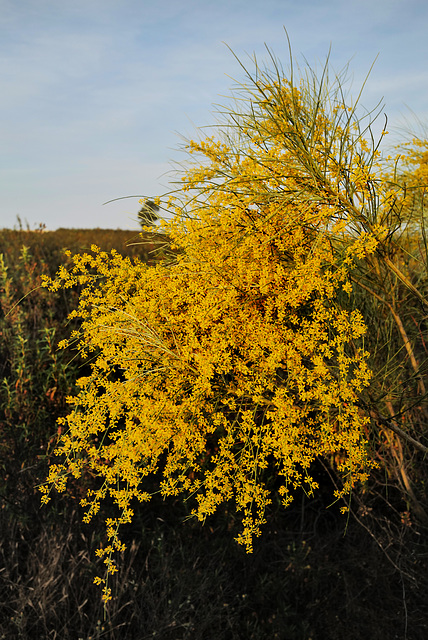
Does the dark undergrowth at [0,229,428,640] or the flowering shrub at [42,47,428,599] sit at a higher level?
the flowering shrub at [42,47,428,599]

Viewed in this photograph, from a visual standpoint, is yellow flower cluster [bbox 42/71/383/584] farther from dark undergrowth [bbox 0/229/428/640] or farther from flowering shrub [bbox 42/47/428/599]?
dark undergrowth [bbox 0/229/428/640]

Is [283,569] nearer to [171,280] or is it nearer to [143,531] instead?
[143,531]

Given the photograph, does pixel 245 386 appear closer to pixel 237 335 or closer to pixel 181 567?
pixel 237 335

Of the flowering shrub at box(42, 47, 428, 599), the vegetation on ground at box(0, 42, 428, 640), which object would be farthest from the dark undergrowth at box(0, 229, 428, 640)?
the flowering shrub at box(42, 47, 428, 599)

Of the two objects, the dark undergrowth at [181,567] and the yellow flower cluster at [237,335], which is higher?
the yellow flower cluster at [237,335]

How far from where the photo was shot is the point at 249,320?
5.67 ft

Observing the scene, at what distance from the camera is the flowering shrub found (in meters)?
1.67

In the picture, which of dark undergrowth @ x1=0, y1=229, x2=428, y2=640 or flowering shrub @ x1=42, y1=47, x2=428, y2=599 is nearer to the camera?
flowering shrub @ x1=42, y1=47, x2=428, y2=599

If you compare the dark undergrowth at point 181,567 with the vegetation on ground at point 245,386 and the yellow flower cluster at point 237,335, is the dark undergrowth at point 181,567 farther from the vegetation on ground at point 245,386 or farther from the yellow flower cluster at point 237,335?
the yellow flower cluster at point 237,335

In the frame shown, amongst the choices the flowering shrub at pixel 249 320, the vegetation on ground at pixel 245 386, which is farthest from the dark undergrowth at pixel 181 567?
the flowering shrub at pixel 249 320

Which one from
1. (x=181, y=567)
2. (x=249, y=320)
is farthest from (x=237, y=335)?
(x=181, y=567)

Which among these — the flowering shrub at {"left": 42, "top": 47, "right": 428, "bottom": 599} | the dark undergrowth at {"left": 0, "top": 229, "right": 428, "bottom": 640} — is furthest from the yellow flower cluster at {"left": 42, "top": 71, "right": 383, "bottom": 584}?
the dark undergrowth at {"left": 0, "top": 229, "right": 428, "bottom": 640}

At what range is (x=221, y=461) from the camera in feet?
5.76

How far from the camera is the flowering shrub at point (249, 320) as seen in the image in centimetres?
167
